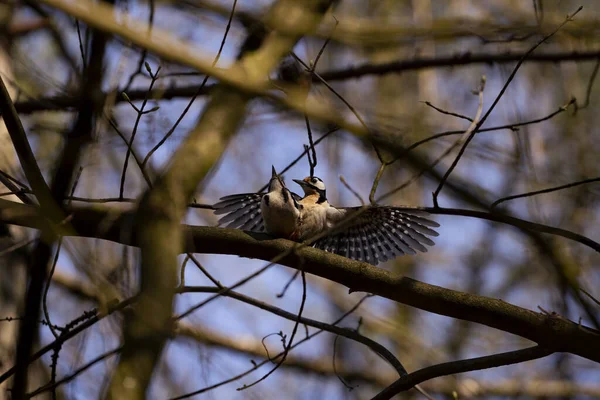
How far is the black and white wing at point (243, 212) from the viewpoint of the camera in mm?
4641

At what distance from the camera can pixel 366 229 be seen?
4867 mm

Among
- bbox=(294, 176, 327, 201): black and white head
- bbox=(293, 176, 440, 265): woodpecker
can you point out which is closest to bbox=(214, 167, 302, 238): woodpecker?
bbox=(293, 176, 440, 265): woodpecker

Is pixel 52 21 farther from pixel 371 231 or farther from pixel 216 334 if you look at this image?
pixel 216 334

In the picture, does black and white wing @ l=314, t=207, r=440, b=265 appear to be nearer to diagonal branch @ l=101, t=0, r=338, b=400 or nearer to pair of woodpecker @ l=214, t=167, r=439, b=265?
pair of woodpecker @ l=214, t=167, r=439, b=265

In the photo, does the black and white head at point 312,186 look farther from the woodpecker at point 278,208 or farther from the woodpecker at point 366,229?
the woodpecker at point 278,208

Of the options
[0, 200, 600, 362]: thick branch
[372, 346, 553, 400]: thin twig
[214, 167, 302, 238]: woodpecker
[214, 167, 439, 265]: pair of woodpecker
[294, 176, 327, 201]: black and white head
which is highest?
[294, 176, 327, 201]: black and white head

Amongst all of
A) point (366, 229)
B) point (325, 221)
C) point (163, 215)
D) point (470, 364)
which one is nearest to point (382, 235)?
point (366, 229)

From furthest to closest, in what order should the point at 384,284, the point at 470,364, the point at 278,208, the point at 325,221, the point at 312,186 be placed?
the point at 312,186 < the point at 325,221 < the point at 278,208 < the point at 384,284 < the point at 470,364

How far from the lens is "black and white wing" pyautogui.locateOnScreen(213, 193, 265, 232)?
464cm

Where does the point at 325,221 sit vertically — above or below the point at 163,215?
above

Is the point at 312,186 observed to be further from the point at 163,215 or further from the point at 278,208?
the point at 163,215

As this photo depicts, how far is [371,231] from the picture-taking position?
4871 mm

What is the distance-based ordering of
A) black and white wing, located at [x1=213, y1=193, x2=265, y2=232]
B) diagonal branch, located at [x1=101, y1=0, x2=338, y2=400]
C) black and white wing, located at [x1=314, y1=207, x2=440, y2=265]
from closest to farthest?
diagonal branch, located at [x1=101, y1=0, x2=338, y2=400] < black and white wing, located at [x1=314, y1=207, x2=440, y2=265] < black and white wing, located at [x1=213, y1=193, x2=265, y2=232]

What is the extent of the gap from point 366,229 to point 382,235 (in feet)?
0.44
